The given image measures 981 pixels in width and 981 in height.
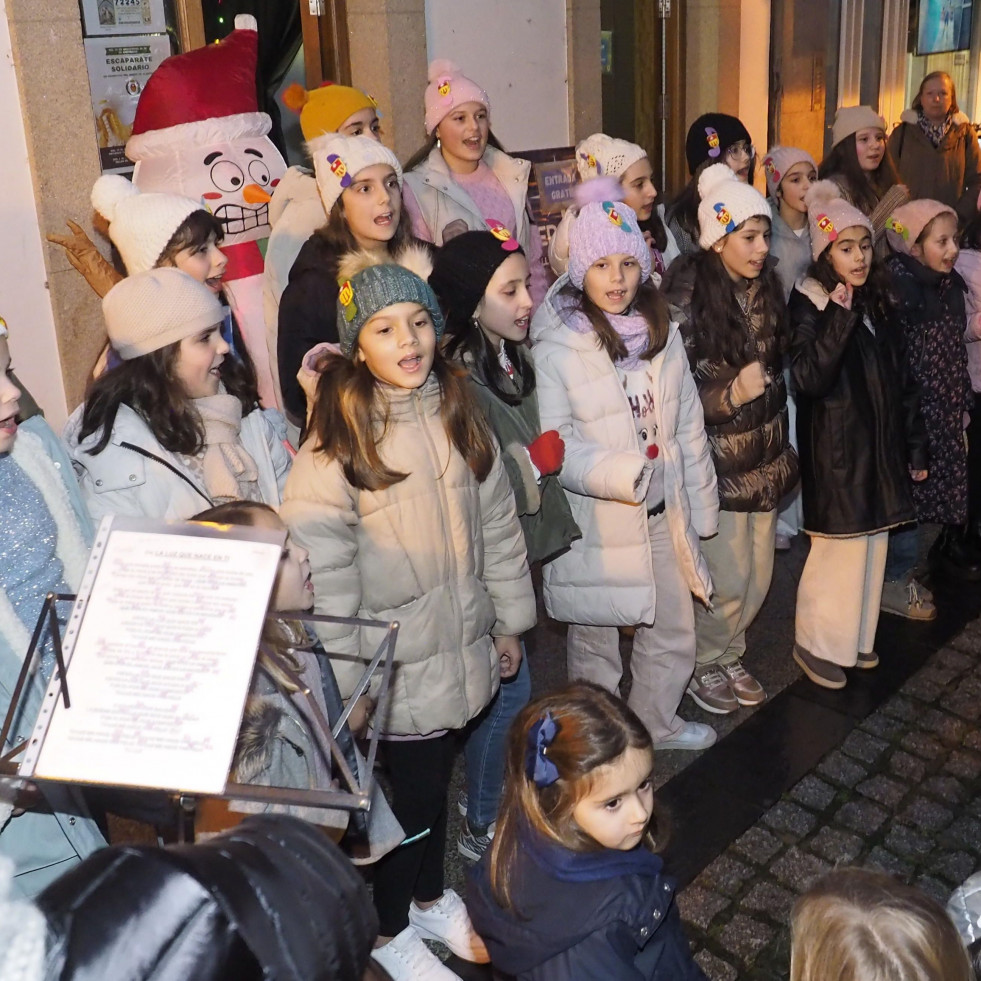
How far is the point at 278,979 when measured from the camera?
119cm

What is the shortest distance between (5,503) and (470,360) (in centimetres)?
162

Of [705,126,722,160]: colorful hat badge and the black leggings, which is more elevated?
[705,126,722,160]: colorful hat badge

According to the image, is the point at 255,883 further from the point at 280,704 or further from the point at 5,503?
the point at 5,503

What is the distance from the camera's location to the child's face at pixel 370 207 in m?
4.66

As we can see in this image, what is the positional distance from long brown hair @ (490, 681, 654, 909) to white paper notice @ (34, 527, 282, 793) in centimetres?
105

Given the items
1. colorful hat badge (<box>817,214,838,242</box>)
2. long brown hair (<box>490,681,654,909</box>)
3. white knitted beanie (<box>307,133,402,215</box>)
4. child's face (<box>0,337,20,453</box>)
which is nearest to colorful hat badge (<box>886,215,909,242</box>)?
colorful hat badge (<box>817,214,838,242</box>)

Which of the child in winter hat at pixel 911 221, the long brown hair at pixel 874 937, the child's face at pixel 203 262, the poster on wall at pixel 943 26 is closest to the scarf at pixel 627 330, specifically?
the child's face at pixel 203 262

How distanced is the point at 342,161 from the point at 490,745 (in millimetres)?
2327

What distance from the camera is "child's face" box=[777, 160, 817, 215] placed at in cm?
653

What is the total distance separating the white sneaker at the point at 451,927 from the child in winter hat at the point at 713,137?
171 inches

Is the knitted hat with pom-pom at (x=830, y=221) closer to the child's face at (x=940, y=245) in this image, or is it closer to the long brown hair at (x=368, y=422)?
the child's face at (x=940, y=245)

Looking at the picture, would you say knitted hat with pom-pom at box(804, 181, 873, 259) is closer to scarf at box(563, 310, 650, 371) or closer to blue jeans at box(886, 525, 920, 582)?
scarf at box(563, 310, 650, 371)

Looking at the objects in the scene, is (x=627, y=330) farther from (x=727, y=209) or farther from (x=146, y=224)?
(x=146, y=224)

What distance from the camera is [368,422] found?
324 centimetres
